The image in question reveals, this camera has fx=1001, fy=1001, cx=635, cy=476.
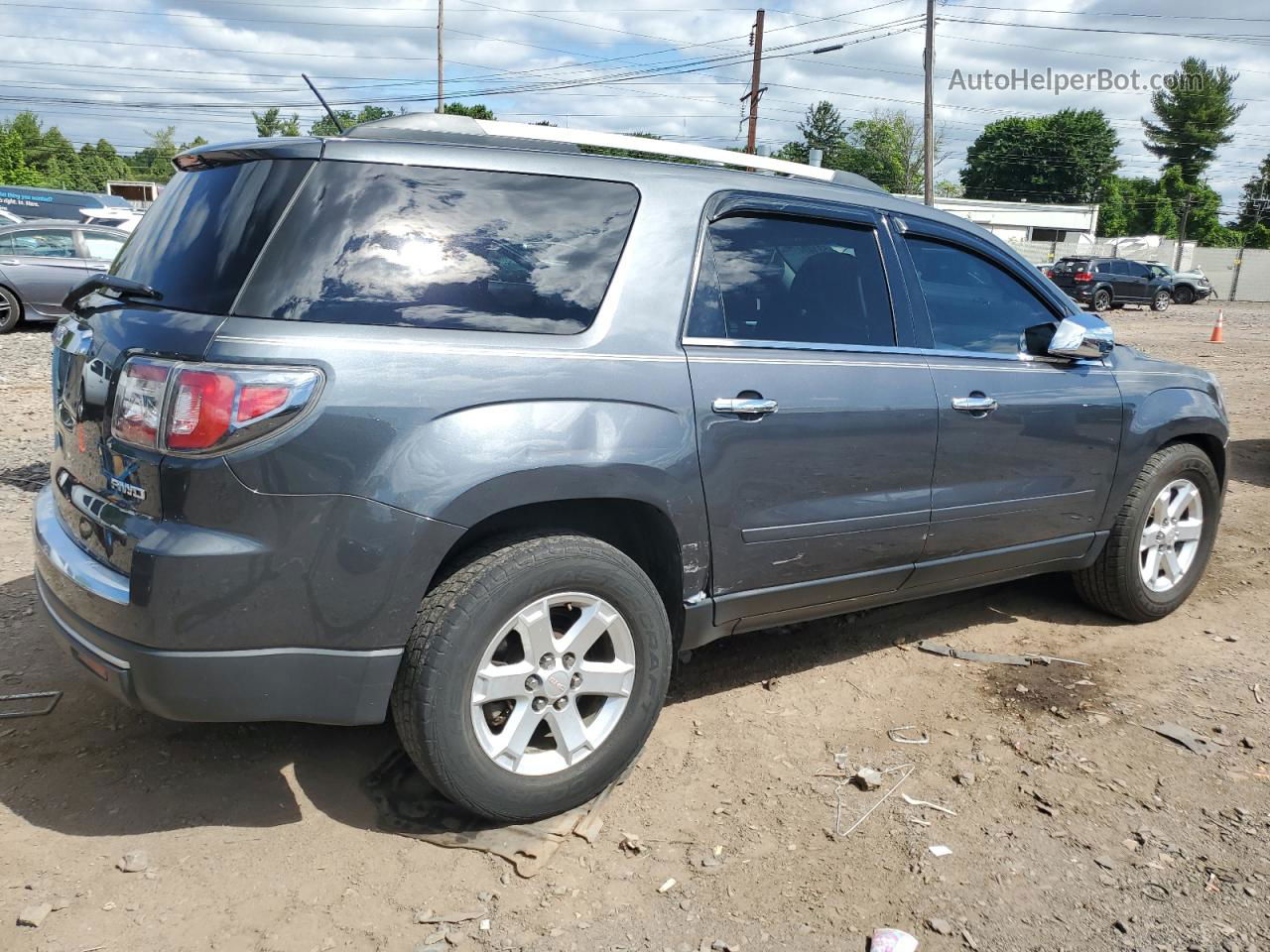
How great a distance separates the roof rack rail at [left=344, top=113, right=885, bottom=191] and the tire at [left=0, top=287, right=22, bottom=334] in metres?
13.4

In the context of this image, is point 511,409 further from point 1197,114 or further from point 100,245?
point 1197,114

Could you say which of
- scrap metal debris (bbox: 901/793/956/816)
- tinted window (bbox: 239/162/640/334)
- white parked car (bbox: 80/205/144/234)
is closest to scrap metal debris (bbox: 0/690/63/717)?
tinted window (bbox: 239/162/640/334)

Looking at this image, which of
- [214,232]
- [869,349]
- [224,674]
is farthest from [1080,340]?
[224,674]

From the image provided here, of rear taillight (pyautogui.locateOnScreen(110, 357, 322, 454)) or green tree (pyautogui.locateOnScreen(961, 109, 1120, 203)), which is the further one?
green tree (pyautogui.locateOnScreen(961, 109, 1120, 203))

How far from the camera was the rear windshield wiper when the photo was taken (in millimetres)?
2629

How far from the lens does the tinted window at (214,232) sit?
248cm

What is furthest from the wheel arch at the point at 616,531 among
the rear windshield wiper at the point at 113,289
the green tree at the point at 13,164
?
the green tree at the point at 13,164

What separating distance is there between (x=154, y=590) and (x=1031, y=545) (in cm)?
323

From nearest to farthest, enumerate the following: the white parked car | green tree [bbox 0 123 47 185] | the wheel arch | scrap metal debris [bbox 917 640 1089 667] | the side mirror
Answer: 1. the wheel arch
2. the side mirror
3. scrap metal debris [bbox 917 640 1089 667]
4. the white parked car
5. green tree [bbox 0 123 47 185]

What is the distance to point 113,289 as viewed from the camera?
276cm

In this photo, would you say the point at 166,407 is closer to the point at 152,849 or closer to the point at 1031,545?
the point at 152,849

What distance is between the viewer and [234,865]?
Answer: 263 centimetres

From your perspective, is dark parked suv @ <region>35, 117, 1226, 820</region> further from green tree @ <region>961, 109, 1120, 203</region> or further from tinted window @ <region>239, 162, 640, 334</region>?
green tree @ <region>961, 109, 1120, 203</region>

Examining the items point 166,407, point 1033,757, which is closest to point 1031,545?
point 1033,757
